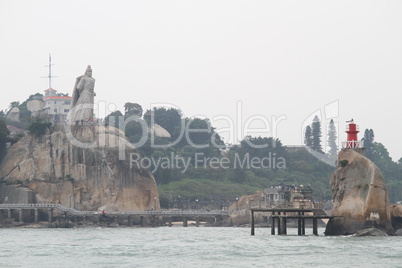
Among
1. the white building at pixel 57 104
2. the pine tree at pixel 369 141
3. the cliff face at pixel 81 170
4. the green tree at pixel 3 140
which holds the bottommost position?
the cliff face at pixel 81 170

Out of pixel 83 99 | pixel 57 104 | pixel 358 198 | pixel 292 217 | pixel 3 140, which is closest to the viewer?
pixel 358 198

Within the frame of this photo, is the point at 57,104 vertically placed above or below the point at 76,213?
above

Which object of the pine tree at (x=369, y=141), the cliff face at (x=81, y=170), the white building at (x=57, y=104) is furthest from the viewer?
the pine tree at (x=369, y=141)

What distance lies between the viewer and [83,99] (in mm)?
134375

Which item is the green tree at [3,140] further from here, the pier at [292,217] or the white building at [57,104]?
the pier at [292,217]

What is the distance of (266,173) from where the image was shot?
178 meters

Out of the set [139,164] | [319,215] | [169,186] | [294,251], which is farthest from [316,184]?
[294,251]

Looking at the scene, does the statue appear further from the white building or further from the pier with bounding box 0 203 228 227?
the white building

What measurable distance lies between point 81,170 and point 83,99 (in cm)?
1248

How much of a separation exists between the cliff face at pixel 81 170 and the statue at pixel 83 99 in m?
2.51

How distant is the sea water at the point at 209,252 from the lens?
194 feet

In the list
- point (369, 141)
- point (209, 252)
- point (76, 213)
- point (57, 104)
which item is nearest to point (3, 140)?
point (76, 213)

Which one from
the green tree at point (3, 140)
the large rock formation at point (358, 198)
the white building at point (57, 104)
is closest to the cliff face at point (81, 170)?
the green tree at point (3, 140)

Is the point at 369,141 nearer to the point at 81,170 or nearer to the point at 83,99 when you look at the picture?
the point at 83,99
